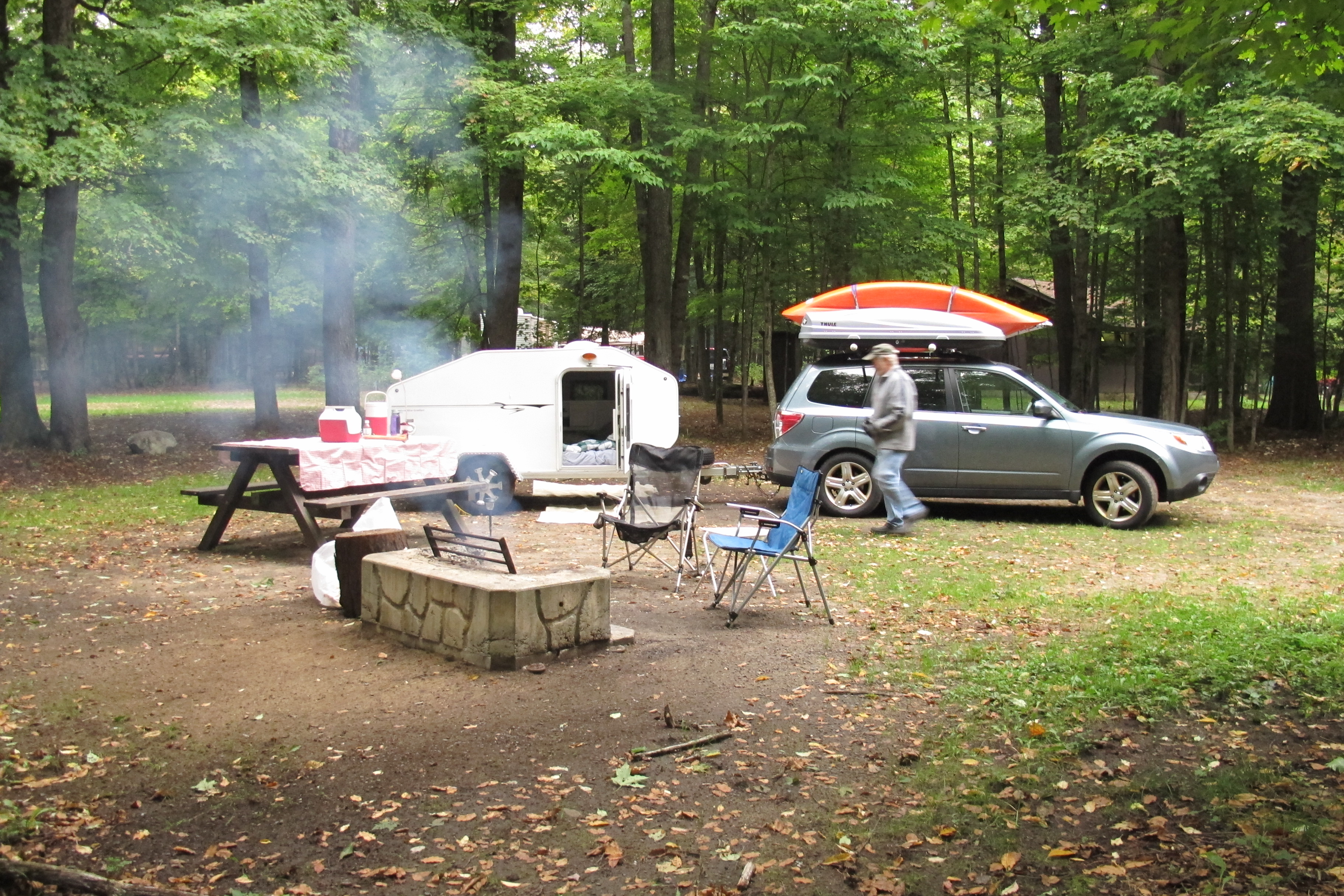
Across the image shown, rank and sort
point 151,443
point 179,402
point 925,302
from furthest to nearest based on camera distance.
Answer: point 179,402
point 151,443
point 925,302

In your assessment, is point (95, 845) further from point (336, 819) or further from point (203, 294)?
point (203, 294)

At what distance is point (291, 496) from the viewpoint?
8180 millimetres

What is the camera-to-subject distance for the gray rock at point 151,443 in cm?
1617

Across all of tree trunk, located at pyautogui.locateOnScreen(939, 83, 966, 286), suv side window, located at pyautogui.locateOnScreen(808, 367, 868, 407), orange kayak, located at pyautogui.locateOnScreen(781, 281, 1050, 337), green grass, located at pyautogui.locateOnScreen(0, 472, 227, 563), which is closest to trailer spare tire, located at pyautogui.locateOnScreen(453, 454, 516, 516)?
green grass, located at pyautogui.locateOnScreen(0, 472, 227, 563)

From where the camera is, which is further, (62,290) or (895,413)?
(62,290)

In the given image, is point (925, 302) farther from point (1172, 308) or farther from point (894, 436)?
point (1172, 308)

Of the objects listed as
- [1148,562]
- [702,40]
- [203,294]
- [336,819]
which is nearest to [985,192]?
[702,40]

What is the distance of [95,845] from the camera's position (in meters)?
3.47

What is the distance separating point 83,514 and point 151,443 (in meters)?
6.27

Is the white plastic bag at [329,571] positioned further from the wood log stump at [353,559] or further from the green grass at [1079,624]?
the green grass at [1079,624]

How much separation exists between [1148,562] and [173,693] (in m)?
6.79

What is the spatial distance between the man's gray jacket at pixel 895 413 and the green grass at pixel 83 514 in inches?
256

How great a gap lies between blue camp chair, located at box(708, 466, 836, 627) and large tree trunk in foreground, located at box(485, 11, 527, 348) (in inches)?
429

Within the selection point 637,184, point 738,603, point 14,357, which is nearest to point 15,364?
point 14,357
